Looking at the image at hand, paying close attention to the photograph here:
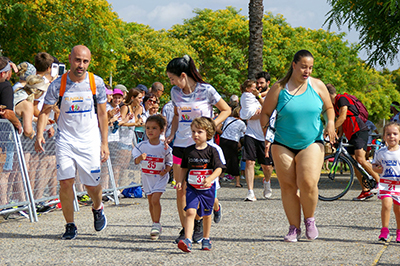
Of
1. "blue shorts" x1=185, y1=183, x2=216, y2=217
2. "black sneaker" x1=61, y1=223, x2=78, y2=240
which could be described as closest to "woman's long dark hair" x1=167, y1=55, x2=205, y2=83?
"blue shorts" x1=185, y1=183, x2=216, y2=217

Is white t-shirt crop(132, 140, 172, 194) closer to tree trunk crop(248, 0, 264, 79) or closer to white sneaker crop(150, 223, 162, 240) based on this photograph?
white sneaker crop(150, 223, 162, 240)

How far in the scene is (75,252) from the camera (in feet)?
17.9

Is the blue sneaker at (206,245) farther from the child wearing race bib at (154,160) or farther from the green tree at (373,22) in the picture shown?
the green tree at (373,22)

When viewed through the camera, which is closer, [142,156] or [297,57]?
[297,57]

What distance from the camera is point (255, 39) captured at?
16.1 m

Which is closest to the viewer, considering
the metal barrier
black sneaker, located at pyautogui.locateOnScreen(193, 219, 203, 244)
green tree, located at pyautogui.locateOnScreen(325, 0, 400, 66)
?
black sneaker, located at pyautogui.locateOnScreen(193, 219, 203, 244)

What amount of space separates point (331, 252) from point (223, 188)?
7.22 metres

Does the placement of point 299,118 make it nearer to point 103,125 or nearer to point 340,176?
point 103,125

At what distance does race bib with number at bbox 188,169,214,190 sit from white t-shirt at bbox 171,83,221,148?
479 millimetres

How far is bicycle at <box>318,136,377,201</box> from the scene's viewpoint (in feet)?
33.2

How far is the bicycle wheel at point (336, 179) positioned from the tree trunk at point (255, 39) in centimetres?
567

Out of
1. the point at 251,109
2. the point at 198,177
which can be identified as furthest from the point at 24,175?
the point at 251,109

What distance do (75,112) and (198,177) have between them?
1619mm

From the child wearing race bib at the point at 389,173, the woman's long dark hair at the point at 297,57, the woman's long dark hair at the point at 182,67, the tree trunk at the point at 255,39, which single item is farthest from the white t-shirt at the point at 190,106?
the tree trunk at the point at 255,39
